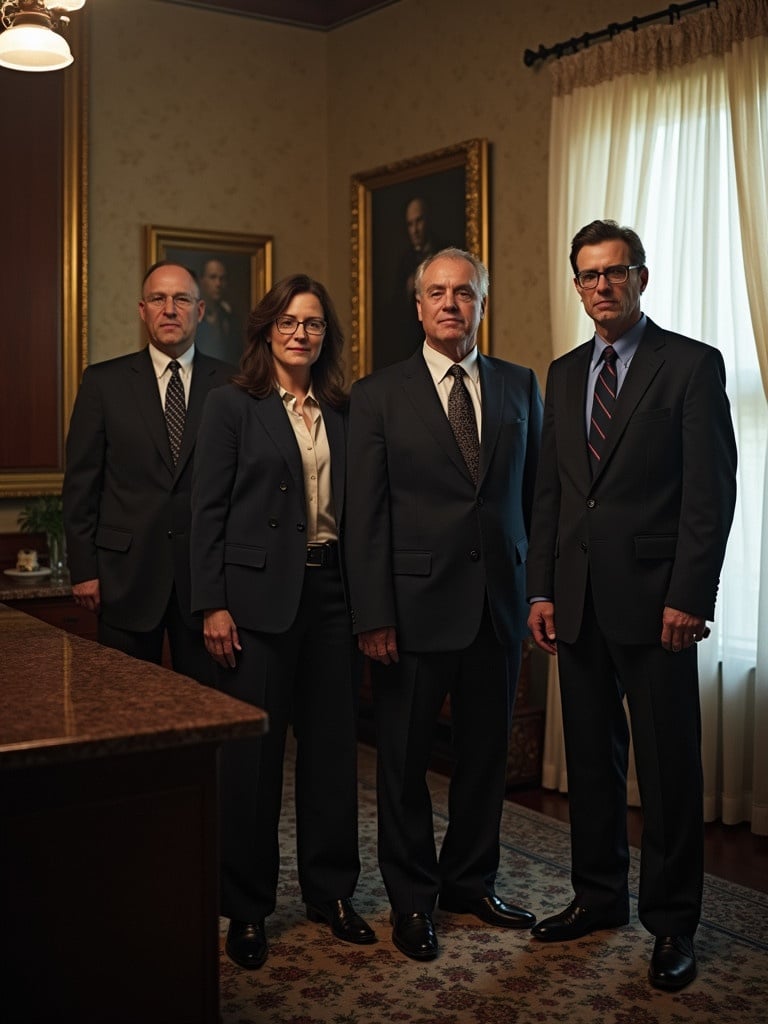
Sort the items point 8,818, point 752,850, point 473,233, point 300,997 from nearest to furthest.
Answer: point 8,818, point 300,997, point 752,850, point 473,233

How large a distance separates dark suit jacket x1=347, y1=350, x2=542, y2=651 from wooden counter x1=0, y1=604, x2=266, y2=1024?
1186 mm

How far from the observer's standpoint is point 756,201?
417 cm

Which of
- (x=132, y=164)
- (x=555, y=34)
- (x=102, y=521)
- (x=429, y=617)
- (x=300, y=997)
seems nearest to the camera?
(x=300, y=997)

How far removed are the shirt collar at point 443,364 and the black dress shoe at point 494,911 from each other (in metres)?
1.43

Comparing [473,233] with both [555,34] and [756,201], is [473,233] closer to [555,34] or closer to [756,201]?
[555,34]

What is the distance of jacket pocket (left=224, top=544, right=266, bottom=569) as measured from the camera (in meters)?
3.22

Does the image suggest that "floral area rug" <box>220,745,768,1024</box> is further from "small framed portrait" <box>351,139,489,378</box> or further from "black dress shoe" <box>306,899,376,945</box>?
"small framed portrait" <box>351,139,489,378</box>

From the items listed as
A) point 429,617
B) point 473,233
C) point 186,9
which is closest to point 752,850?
point 429,617

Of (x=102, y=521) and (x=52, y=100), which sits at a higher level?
(x=52, y=100)

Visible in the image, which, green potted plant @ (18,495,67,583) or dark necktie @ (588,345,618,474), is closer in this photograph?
dark necktie @ (588,345,618,474)

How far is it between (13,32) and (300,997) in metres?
2.43

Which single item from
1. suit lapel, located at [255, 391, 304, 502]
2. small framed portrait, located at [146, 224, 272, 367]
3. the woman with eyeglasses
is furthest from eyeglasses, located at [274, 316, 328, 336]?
small framed portrait, located at [146, 224, 272, 367]

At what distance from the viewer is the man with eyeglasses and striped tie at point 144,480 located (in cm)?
372

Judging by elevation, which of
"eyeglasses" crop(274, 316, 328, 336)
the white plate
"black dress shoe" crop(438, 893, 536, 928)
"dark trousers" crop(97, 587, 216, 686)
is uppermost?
"eyeglasses" crop(274, 316, 328, 336)
